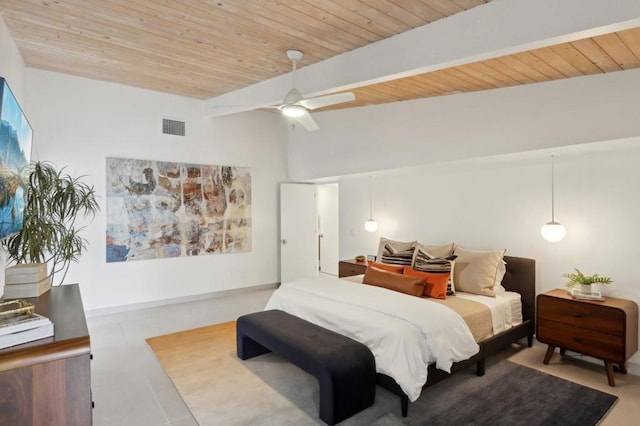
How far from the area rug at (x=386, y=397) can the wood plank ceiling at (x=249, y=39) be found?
2.79m

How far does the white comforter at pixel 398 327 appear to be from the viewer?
267 centimetres

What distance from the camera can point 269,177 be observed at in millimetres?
6832

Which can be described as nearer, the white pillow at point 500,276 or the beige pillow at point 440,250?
the white pillow at point 500,276

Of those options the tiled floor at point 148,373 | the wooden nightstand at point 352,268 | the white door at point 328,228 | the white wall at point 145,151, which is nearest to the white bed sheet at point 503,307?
the tiled floor at point 148,373

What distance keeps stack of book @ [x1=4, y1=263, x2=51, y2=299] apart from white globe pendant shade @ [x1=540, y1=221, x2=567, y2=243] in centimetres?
456

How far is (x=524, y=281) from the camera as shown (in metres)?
4.06

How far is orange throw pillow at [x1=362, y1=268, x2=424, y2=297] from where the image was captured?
3.75 m

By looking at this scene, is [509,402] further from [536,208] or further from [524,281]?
[536,208]

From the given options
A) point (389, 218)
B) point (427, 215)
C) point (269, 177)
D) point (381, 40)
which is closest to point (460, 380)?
point (427, 215)

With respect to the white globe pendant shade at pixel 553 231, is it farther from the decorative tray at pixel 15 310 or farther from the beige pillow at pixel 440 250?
the decorative tray at pixel 15 310

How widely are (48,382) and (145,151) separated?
4.52 meters

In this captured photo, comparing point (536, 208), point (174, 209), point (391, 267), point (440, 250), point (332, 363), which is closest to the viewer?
point (332, 363)

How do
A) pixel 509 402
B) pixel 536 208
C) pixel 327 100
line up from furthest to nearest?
pixel 536 208
pixel 327 100
pixel 509 402

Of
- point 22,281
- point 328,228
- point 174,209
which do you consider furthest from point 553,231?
point 328,228
